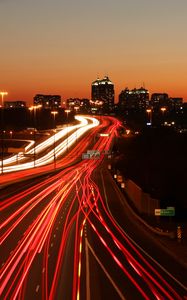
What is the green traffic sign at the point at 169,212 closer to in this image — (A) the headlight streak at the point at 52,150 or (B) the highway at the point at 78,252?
(B) the highway at the point at 78,252

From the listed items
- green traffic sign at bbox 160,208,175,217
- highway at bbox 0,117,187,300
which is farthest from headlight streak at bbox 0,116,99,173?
green traffic sign at bbox 160,208,175,217

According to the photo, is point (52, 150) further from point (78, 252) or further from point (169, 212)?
point (78, 252)

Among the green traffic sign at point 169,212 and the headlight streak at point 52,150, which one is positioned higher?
the green traffic sign at point 169,212

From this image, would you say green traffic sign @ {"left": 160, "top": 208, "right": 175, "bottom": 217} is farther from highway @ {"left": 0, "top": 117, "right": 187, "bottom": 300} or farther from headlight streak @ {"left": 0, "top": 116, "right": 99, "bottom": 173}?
headlight streak @ {"left": 0, "top": 116, "right": 99, "bottom": 173}

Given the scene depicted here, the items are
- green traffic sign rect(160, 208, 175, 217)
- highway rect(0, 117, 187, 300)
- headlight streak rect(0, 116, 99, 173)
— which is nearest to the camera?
highway rect(0, 117, 187, 300)

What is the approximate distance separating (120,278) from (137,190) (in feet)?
88.6

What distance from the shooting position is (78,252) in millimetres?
31438

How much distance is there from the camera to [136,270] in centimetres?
2669

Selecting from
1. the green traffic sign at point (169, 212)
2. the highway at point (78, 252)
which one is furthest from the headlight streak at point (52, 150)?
the green traffic sign at point (169, 212)

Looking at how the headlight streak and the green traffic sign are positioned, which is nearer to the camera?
the green traffic sign

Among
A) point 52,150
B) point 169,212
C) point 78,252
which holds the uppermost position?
point 169,212

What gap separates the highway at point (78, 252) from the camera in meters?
22.4

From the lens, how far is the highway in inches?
883

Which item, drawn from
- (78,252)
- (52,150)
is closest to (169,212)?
(78,252)
